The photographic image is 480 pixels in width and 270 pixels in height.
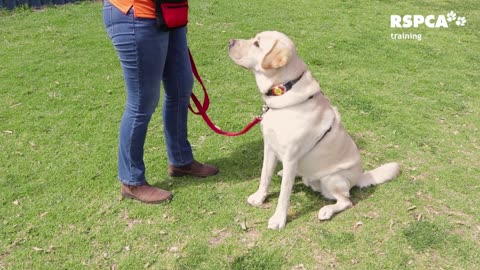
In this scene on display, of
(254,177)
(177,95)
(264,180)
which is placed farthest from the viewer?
(254,177)

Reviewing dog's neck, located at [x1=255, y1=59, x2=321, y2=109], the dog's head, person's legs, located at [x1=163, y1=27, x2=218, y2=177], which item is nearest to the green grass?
person's legs, located at [x1=163, y1=27, x2=218, y2=177]

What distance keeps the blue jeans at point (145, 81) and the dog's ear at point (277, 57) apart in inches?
27.4

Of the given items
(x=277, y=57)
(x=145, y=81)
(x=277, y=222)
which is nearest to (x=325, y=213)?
(x=277, y=222)

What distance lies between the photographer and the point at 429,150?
4.58 meters

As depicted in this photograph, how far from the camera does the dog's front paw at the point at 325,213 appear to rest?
344 centimetres

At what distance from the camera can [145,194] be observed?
359cm

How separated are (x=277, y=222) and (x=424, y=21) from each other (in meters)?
7.43

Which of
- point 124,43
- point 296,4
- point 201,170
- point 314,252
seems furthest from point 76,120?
point 296,4

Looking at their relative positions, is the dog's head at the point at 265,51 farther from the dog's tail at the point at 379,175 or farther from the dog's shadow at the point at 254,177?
the dog's tail at the point at 379,175

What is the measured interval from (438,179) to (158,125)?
9.19 ft

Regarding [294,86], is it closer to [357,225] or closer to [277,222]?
[277,222]

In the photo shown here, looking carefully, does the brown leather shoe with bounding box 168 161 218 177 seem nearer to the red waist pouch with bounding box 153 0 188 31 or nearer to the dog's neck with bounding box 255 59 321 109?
the dog's neck with bounding box 255 59 321 109

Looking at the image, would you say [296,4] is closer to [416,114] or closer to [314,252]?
[416,114]

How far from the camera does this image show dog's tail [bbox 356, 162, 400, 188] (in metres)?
3.84
